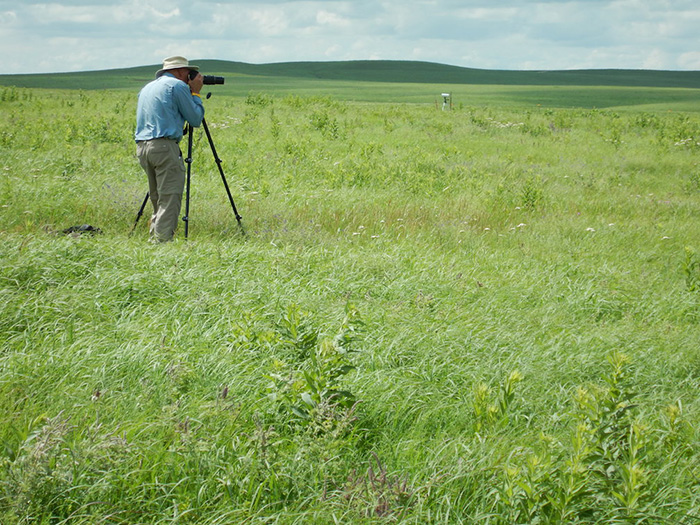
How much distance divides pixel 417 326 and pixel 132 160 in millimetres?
9144

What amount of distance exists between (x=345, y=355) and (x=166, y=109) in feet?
14.0

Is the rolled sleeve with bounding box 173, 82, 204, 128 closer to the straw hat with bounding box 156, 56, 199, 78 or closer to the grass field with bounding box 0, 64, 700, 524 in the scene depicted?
Result: the straw hat with bounding box 156, 56, 199, 78

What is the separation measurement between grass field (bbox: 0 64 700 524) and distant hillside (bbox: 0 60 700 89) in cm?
7662

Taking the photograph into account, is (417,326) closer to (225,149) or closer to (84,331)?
(84,331)

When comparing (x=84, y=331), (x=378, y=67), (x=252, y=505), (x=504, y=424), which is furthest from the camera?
(x=378, y=67)

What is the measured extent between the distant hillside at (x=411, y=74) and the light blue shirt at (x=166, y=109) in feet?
255

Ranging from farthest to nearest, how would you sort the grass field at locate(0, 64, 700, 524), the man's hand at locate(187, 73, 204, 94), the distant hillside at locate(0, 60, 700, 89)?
the distant hillside at locate(0, 60, 700, 89)
the man's hand at locate(187, 73, 204, 94)
the grass field at locate(0, 64, 700, 524)

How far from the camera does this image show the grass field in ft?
8.86

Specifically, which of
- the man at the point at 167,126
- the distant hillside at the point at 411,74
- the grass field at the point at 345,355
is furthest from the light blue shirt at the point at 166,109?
the distant hillside at the point at 411,74

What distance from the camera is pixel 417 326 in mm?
4820

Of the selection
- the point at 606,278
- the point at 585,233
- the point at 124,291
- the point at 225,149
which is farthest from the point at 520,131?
the point at 124,291

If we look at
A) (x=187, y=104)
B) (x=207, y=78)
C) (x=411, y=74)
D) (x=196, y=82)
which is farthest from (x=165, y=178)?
(x=411, y=74)

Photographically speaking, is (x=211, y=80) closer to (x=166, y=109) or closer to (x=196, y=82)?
(x=196, y=82)

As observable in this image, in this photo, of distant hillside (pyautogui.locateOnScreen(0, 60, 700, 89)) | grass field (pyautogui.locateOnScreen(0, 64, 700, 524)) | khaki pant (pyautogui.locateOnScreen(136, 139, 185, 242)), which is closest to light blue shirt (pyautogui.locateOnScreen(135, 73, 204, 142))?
khaki pant (pyautogui.locateOnScreen(136, 139, 185, 242))
